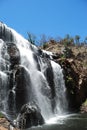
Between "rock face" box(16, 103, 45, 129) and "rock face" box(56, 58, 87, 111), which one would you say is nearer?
"rock face" box(16, 103, 45, 129)

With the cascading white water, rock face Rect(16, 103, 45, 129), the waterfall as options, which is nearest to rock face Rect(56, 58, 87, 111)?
the cascading white water

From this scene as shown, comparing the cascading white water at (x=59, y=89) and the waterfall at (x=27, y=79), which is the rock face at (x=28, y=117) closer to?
the waterfall at (x=27, y=79)

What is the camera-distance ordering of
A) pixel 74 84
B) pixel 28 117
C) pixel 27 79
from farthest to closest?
pixel 74 84 → pixel 27 79 → pixel 28 117

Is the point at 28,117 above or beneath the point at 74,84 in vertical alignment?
beneath

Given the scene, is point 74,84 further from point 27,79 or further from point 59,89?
point 27,79

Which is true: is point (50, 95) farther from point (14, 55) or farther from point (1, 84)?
point (1, 84)

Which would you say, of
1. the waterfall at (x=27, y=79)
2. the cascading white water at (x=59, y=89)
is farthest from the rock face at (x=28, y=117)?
the cascading white water at (x=59, y=89)

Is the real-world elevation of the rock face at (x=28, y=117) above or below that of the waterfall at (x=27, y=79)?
below

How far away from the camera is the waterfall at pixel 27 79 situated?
75.5ft

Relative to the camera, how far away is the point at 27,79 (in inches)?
983

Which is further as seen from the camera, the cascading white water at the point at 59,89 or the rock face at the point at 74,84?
the rock face at the point at 74,84

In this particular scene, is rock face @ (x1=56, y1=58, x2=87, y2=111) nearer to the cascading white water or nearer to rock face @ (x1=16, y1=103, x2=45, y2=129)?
the cascading white water

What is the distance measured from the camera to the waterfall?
75.5 feet

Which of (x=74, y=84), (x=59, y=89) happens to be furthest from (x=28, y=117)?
(x=74, y=84)
